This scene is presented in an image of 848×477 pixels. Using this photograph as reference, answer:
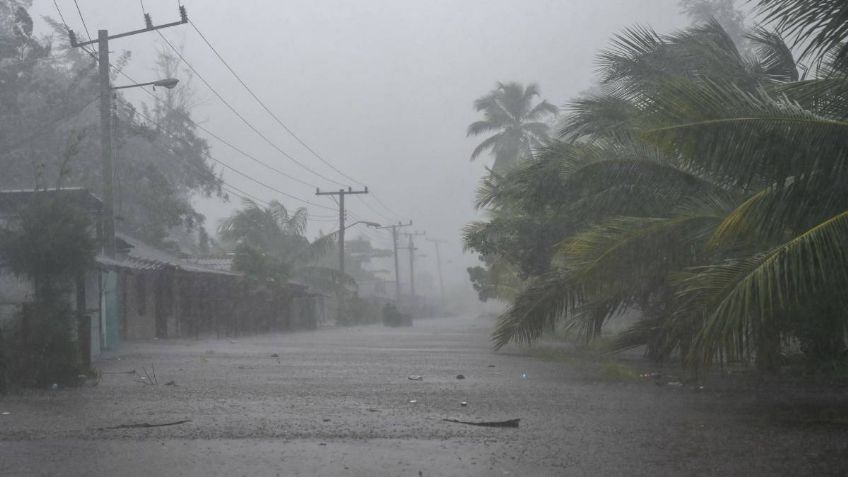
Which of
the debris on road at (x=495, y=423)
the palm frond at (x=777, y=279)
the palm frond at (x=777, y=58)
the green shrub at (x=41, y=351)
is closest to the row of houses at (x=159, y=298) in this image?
the green shrub at (x=41, y=351)

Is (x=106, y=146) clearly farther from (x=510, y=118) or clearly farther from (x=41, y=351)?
(x=510, y=118)

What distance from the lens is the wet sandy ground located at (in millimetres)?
6613

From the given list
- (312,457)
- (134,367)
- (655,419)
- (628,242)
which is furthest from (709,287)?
(134,367)

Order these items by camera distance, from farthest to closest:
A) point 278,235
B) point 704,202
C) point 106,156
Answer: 1. point 278,235
2. point 106,156
3. point 704,202

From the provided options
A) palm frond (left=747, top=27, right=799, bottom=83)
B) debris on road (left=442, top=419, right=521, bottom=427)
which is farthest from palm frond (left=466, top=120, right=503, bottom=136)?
debris on road (left=442, top=419, right=521, bottom=427)

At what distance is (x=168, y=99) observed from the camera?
A: 2238 inches

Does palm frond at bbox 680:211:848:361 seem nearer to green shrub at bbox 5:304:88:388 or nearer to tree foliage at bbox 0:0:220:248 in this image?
green shrub at bbox 5:304:88:388

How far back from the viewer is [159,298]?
2995cm

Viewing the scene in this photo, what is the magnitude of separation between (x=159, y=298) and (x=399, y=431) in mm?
23307

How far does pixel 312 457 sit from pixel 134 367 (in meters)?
9.74

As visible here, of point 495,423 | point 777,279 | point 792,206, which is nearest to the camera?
point 495,423

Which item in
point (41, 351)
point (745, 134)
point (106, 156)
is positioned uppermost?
point (106, 156)

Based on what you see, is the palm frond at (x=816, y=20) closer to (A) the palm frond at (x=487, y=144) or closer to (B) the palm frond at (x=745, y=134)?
(B) the palm frond at (x=745, y=134)

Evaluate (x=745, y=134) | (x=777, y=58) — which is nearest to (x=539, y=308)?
(x=777, y=58)
